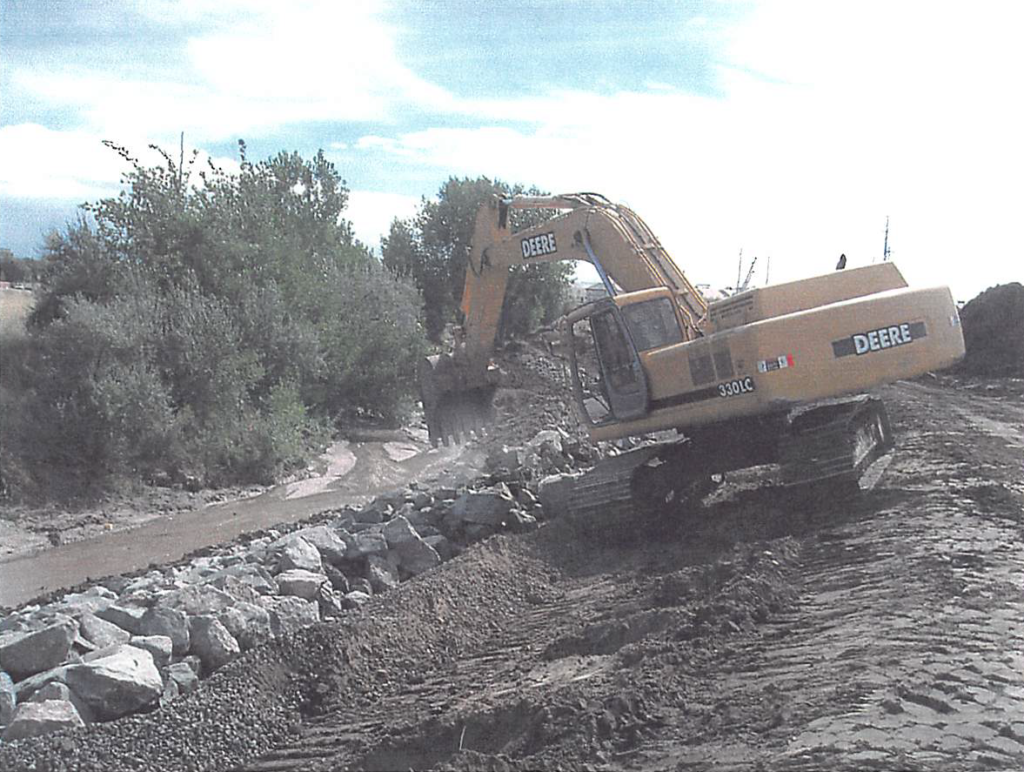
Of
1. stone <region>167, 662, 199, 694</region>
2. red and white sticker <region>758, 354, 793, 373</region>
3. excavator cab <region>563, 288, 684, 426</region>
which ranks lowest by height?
stone <region>167, 662, 199, 694</region>

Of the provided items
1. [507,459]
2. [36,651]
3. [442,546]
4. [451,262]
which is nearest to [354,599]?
[442,546]

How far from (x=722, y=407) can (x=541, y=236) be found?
4123 millimetres

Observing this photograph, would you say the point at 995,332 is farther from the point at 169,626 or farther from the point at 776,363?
the point at 169,626

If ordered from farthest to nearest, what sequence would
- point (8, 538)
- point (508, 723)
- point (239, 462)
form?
1. point (239, 462)
2. point (8, 538)
3. point (508, 723)

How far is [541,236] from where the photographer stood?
13789mm

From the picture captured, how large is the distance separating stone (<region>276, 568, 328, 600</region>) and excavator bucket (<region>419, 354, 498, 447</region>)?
18.4 feet

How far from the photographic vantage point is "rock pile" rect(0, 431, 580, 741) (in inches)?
261

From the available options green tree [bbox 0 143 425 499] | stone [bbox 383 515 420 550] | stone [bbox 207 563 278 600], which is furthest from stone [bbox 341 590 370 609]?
green tree [bbox 0 143 425 499]

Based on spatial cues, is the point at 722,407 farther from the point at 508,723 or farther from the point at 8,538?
the point at 8,538

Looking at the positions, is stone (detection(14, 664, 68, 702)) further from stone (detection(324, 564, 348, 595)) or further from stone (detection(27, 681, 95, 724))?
stone (detection(324, 564, 348, 595))

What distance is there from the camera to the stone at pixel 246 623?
7.88m

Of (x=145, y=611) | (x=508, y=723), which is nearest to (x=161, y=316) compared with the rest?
(x=145, y=611)

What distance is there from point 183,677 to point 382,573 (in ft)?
10.6

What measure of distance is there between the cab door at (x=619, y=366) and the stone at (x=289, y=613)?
4.24 metres
